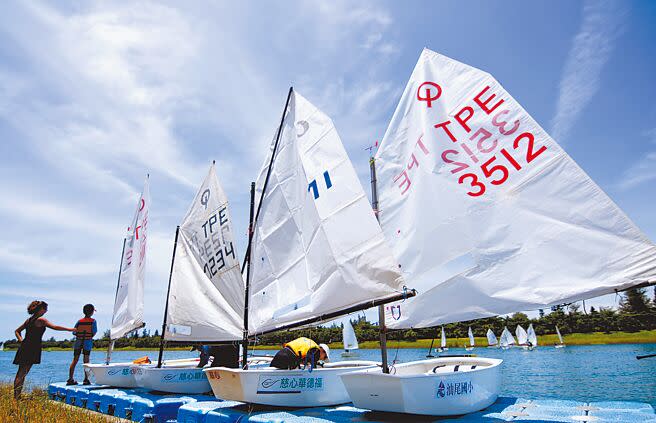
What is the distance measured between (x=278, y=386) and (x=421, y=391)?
3.06 meters

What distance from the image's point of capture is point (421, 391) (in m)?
6.97

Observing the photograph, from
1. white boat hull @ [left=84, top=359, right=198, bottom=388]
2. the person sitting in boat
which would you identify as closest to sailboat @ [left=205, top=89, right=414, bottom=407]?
the person sitting in boat

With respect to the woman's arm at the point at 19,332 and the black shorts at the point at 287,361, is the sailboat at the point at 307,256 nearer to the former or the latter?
the black shorts at the point at 287,361

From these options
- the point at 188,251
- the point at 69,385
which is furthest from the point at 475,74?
the point at 69,385

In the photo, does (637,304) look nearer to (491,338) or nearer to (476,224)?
(491,338)

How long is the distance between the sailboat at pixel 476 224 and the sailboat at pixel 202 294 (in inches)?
195

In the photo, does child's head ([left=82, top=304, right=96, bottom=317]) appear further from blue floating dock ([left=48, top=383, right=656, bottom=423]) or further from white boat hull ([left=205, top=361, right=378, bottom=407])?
white boat hull ([left=205, top=361, right=378, bottom=407])

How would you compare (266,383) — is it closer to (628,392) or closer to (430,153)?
(430,153)

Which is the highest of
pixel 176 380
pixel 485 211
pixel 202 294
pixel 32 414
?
pixel 485 211

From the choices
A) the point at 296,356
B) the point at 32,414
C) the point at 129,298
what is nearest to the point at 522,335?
the point at 129,298

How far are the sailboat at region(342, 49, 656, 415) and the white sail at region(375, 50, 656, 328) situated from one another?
0.02 meters

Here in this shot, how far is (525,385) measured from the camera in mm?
24906

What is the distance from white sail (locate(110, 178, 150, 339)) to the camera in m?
14.7

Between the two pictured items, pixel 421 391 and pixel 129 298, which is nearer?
pixel 421 391
